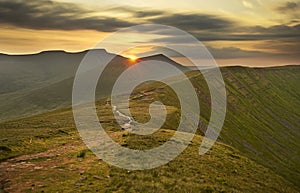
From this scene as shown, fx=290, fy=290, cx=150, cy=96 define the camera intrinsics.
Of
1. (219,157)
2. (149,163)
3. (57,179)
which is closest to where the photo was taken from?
(57,179)

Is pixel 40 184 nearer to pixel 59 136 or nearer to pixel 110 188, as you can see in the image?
pixel 110 188

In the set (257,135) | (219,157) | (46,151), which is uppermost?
(46,151)

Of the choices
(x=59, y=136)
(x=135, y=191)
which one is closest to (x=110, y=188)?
(x=135, y=191)

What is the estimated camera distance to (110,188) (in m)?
25.3

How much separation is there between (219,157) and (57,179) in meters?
24.9

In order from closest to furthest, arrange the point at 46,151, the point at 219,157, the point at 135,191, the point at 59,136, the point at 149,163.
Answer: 1. the point at 135,191
2. the point at 149,163
3. the point at 46,151
4. the point at 219,157
5. the point at 59,136

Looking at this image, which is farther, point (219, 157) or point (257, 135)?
point (257, 135)

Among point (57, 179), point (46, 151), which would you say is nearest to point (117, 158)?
point (57, 179)

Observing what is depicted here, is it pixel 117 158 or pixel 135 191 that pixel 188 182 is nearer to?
pixel 135 191

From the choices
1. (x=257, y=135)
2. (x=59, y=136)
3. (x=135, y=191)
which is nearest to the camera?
(x=135, y=191)

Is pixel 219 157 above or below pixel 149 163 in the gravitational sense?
below

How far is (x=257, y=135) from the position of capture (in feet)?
552

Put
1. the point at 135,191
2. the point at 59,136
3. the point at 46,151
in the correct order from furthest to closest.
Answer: the point at 59,136 < the point at 46,151 < the point at 135,191

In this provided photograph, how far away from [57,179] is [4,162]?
33.5 feet
